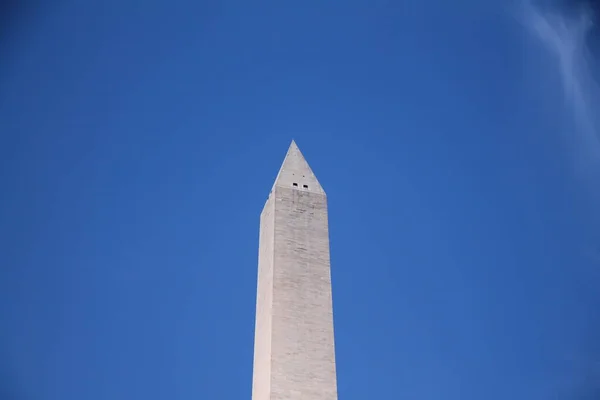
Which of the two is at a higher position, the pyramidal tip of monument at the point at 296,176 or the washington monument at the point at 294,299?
the pyramidal tip of monument at the point at 296,176

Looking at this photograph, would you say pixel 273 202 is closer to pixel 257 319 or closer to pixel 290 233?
pixel 290 233

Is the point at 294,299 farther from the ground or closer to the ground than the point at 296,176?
closer to the ground

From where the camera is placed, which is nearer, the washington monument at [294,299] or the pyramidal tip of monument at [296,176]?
the washington monument at [294,299]

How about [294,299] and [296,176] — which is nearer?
[294,299]

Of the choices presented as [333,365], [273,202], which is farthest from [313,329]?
[273,202]

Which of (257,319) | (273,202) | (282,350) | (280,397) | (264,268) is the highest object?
(273,202)
